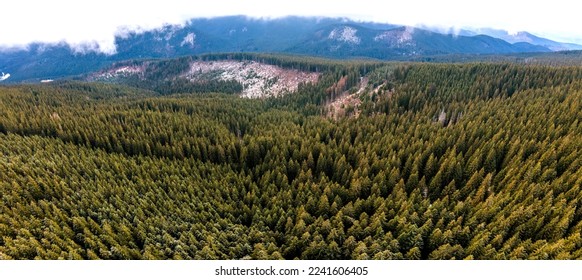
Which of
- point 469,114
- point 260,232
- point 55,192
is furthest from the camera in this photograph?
point 469,114

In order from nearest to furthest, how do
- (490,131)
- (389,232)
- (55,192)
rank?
1. (389,232)
2. (55,192)
3. (490,131)

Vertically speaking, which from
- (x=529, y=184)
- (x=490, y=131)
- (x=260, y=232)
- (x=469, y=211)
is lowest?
(x=260, y=232)

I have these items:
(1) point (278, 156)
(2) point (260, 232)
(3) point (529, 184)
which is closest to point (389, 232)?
(2) point (260, 232)

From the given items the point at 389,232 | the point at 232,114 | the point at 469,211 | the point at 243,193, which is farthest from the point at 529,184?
the point at 232,114

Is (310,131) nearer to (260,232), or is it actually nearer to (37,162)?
(260,232)

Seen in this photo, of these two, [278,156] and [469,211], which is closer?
[469,211]

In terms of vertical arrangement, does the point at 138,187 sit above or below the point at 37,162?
below
